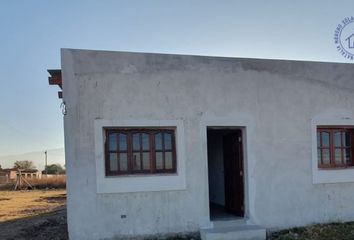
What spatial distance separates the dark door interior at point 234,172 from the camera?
9.80m

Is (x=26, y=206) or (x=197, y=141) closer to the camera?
(x=197, y=141)

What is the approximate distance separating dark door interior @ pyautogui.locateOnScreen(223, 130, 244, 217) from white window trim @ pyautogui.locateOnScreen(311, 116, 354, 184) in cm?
188

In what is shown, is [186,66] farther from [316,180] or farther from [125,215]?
[316,180]

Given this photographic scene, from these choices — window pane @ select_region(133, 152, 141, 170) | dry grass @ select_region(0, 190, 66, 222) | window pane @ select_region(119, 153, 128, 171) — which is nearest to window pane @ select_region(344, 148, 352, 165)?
window pane @ select_region(133, 152, 141, 170)

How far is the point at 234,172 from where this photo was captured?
10.4 meters

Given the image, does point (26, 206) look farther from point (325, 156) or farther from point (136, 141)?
point (325, 156)

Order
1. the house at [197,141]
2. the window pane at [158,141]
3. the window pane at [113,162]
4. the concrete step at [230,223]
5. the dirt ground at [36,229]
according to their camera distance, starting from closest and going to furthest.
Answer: the house at [197,141], the window pane at [113,162], the window pane at [158,141], the concrete step at [230,223], the dirt ground at [36,229]

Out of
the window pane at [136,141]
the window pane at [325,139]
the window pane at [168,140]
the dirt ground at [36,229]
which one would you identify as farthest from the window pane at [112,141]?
the window pane at [325,139]

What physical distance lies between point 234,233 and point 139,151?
109 inches

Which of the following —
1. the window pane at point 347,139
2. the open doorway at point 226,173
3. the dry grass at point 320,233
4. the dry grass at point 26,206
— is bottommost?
the dry grass at point 26,206

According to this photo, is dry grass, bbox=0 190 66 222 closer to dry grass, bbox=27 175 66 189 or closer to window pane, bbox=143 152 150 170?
window pane, bbox=143 152 150 170

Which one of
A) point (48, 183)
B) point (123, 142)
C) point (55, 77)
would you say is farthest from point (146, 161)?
point (48, 183)

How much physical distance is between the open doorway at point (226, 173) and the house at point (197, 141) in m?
0.08

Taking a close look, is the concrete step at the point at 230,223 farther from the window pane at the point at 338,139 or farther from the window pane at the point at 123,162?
the window pane at the point at 338,139
